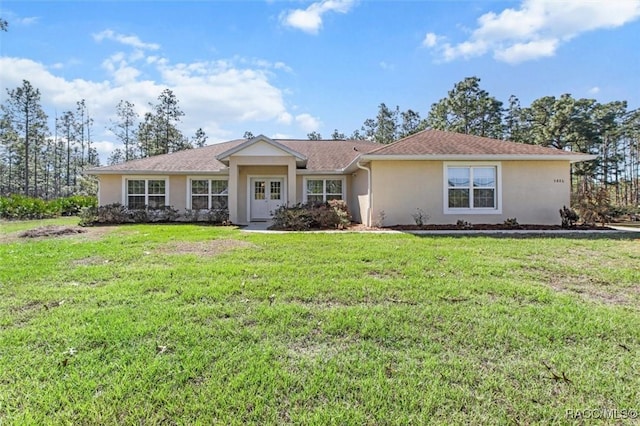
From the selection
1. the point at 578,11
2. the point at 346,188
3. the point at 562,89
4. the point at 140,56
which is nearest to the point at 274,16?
the point at 140,56

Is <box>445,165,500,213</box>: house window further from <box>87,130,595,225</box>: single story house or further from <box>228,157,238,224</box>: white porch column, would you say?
<box>228,157,238,224</box>: white porch column

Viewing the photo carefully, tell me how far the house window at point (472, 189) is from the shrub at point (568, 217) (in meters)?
2.42

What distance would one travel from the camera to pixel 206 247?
8.14 metres

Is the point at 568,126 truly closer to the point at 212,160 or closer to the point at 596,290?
the point at 212,160

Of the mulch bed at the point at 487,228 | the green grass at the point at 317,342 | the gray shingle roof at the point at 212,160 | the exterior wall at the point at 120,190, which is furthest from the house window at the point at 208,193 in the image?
the green grass at the point at 317,342

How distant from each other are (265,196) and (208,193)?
306 cm

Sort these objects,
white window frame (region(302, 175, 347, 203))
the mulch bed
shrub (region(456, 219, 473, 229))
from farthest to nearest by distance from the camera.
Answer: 1. white window frame (region(302, 175, 347, 203))
2. shrub (region(456, 219, 473, 229))
3. the mulch bed

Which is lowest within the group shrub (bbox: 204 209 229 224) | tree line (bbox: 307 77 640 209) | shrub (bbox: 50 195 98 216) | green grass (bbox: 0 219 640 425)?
green grass (bbox: 0 219 640 425)

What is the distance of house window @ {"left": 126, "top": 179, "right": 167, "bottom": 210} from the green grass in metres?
11.4

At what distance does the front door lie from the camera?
56.9 ft

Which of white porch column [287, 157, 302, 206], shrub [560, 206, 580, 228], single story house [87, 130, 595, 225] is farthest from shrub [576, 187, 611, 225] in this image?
white porch column [287, 157, 302, 206]

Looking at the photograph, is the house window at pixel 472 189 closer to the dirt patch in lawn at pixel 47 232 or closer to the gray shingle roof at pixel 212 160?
the gray shingle roof at pixel 212 160

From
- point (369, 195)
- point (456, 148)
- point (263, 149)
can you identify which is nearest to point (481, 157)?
point (456, 148)

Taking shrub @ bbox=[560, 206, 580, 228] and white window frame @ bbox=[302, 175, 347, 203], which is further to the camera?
white window frame @ bbox=[302, 175, 347, 203]
